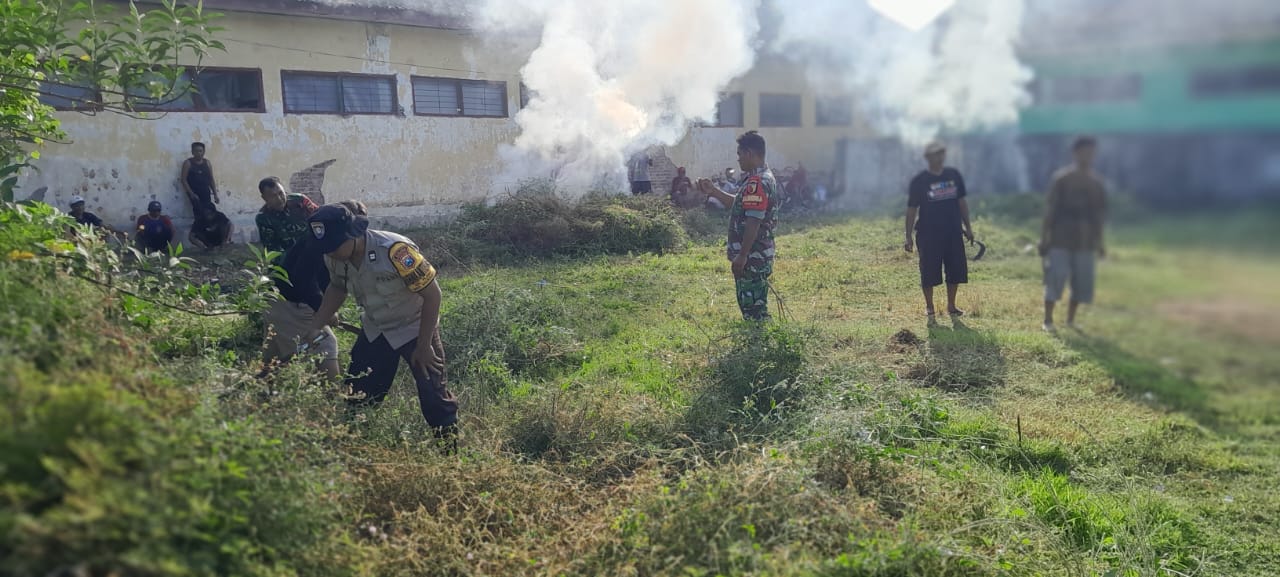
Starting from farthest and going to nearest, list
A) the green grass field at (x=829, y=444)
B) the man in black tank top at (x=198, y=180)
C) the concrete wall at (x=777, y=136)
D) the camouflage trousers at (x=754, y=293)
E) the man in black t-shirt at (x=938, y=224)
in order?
the man in black tank top at (x=198, y=180), the camouflage trousers at (x=754, y=293), the concrete wall at (x=777, y=136), the man in black t-shirt at (x=938, y=224), the green grass field at (x=829, y=444)

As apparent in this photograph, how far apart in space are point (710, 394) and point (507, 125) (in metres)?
9.22

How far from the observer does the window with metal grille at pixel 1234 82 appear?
113 cm

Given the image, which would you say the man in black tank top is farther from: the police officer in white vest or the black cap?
the black cap

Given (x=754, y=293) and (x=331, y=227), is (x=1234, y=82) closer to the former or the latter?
(x=331, y=227)

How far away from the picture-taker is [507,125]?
12.5 m

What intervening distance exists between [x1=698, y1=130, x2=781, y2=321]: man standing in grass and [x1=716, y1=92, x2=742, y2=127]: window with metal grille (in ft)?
12.4

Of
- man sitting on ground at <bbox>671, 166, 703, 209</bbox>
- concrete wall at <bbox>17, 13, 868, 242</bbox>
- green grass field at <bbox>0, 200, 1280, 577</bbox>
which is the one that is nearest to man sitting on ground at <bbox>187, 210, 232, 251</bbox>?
concrete wall at <bbox>17, 13, 868, 242</bbox>

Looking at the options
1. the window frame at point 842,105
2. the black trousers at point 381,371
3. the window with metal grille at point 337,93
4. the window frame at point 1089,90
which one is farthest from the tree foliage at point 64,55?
the window with metal grille at point 337,93

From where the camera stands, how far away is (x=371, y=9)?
35.9 ft

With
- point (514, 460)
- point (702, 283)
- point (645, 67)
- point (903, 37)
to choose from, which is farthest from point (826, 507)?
point (645, 67)

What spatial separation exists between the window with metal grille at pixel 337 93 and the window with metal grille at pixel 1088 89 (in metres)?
10.9

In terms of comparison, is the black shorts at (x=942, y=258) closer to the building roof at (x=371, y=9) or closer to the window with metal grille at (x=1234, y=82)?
the window with metal grille at (x=1234, y=82)

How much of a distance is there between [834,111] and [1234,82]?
258 cm

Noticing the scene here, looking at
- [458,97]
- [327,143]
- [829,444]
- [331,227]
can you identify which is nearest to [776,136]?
[829,444]
